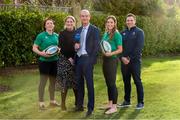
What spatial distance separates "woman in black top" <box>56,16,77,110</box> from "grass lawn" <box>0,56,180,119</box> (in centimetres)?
63

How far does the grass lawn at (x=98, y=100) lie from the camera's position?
9242 mm

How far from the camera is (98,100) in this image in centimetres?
1102

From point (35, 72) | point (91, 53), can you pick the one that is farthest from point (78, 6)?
point (91, 53)

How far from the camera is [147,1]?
2780 centimetres

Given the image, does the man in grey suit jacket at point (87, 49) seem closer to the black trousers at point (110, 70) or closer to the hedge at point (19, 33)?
the black trousers at point (110, 70)

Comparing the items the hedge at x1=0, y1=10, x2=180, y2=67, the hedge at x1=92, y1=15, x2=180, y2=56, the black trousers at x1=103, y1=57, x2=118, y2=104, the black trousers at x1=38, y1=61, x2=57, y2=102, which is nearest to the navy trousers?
the black trousers at x1=103, y1=57, x2=118, y2=104

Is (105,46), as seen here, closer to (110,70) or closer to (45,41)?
A: (110,70)

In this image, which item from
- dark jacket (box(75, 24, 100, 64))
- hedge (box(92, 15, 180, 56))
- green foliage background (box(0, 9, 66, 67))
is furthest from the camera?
hedge (box(92, 15, 180, 56))

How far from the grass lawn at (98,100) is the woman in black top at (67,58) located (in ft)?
2.07

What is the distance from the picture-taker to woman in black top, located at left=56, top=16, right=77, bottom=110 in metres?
9.38

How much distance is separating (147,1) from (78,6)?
9.16 meters

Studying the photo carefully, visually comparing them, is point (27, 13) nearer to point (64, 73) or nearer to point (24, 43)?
point (24, 43)

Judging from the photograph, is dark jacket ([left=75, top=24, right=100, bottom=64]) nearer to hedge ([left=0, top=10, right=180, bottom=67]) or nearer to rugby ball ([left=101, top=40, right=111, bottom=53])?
rugby ball ([left=101, top=40, right=111, bottom=53])

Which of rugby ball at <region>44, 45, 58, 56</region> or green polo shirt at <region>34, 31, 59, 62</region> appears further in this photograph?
green polo shirt at <region>34, 31, 59, 62</region>
